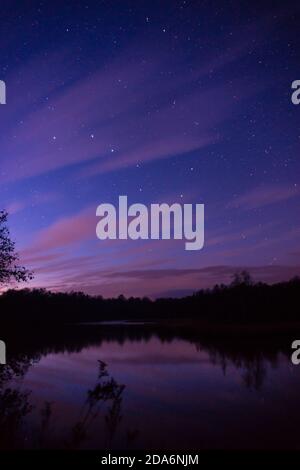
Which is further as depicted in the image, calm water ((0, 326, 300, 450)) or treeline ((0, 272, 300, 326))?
treeline ((0, 272, 300, 326))

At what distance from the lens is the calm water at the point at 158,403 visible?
972cm

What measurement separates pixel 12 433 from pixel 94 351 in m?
26.4

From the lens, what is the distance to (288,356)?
26.0 metres

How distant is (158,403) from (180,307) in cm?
7726

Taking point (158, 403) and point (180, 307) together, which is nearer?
point (158, 403)

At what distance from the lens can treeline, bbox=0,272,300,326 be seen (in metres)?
57.1

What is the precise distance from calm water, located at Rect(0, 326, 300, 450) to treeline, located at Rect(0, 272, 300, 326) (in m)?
11.4

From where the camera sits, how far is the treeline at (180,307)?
57062 millimetres

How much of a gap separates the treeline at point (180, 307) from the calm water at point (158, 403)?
37.5ft

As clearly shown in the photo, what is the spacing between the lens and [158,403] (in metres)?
14.5

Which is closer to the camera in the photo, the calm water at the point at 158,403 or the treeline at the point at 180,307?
the calm water at the point at 158,403
